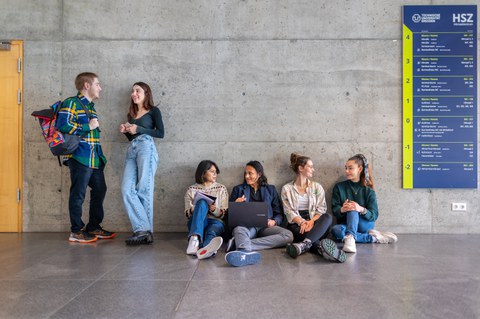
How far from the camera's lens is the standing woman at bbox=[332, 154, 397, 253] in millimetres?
4008

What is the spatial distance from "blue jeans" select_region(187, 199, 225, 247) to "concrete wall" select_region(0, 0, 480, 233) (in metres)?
0.85

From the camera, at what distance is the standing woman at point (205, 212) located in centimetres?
341

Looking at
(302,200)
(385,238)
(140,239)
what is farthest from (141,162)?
(385,238)

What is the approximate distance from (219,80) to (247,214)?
1872mm

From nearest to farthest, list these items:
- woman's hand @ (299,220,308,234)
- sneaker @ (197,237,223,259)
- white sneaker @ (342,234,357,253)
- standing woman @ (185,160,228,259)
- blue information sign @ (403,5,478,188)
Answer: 1. sneaker @ (197,237,223,259)
2. standing woman @ (185,160,228,259)
3. white sneaker @ (342,234,357,253)
4. woman's hand @ (299,220,308,234)
5. blue information sign @ (403,5,478,188)

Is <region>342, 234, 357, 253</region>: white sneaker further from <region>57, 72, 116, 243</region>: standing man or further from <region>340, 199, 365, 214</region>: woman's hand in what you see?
<region>57, 72, 116, 243</region>: standing man

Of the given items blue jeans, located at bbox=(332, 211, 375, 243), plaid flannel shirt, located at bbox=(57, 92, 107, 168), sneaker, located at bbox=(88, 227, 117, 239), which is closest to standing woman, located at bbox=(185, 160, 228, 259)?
sneaker, located at bbox=(88, 227, 117, 239)

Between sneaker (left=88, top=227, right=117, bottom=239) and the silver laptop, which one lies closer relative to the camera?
the silver laptop

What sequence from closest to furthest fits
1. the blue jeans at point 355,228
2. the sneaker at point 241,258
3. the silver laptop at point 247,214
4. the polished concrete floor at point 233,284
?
the polished concrete floor at point 233,284 < the sneaker at point 241,258 < the silver laptop at point 247,214 < the blue jeans at point 355,228

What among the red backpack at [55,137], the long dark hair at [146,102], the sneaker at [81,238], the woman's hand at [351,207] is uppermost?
the long dark hair at [146,102]

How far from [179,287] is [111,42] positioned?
346cm

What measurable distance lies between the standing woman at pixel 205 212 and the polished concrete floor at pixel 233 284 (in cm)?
13

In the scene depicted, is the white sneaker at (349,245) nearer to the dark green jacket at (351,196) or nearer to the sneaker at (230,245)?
the dark green jacket at (351,196)

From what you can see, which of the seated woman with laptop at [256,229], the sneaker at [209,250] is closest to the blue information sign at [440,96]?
the seated woman with laptop at [256,229]
